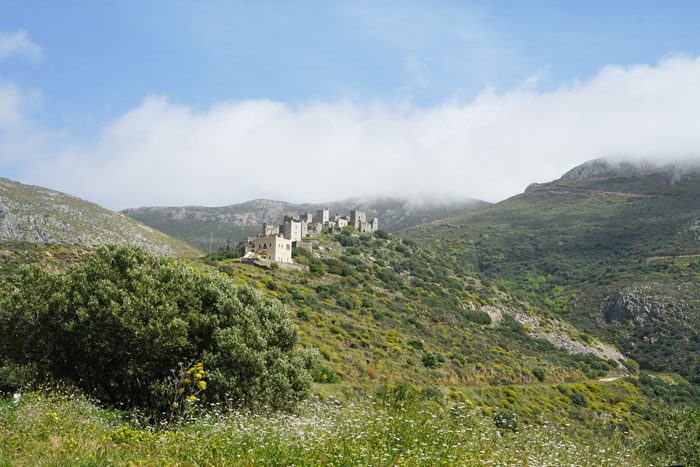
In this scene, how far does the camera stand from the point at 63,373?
16.1 meters

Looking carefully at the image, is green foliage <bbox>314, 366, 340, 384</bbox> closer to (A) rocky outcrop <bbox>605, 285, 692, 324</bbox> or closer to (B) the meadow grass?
(B) the meadow grass

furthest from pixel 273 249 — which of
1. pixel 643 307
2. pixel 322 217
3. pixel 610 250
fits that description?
pixel 610 250

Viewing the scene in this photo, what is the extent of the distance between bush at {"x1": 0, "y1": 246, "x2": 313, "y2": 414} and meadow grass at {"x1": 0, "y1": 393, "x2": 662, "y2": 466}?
15.9 feet

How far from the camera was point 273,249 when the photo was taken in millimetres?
64125

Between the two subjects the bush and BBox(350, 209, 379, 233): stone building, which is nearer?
the bush

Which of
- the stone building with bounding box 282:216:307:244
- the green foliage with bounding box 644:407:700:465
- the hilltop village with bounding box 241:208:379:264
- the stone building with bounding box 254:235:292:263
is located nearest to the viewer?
the green foliage with bounding box 644:407:700:465

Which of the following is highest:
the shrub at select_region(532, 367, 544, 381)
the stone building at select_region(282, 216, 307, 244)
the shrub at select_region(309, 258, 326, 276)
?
the stone building at select_region(282, 216, 307, 244)

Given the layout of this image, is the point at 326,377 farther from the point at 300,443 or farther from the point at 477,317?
the point at 477,317

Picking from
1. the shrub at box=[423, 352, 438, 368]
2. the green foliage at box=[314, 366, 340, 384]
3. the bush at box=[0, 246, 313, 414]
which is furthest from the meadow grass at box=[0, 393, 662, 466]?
the shrub at box=[423, 352, 438, 368]

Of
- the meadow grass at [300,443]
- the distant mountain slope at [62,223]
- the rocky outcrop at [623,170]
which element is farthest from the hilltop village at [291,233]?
the rocky outcrop at [623,170]

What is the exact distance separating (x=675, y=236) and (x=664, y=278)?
81.2 feet

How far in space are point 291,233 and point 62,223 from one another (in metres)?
39.1

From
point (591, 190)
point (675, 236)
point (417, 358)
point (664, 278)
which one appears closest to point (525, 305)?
point (664, 278)

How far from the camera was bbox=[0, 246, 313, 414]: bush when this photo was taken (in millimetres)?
15359
